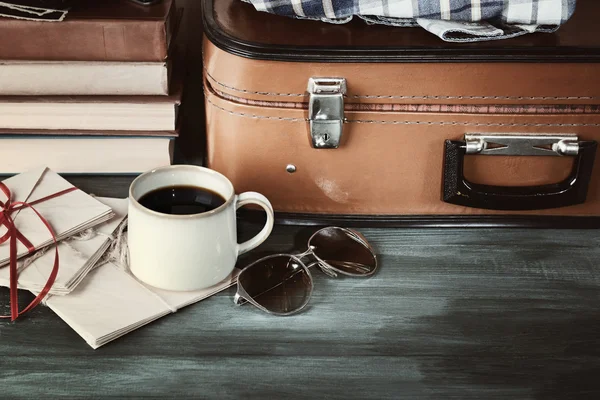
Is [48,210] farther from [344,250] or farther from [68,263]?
[344,250]

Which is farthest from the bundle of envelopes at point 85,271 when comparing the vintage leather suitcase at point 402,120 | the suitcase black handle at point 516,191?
the suitcase black handle at point 516,191

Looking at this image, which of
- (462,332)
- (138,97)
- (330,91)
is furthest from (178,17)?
(462,332)

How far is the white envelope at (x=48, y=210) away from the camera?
0.66 m

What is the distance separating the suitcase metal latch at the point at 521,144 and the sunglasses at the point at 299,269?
0.14 m

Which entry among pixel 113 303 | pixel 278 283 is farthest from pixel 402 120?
pixel 113 303

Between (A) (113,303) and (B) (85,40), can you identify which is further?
(B) (85,40)

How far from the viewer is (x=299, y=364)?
23.0 inches

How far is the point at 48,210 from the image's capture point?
2.29 feet

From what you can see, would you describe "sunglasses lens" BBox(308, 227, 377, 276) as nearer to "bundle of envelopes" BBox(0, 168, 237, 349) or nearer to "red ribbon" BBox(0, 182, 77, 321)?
"bundle of envelopes" BBox(0, 168, 237, 349)

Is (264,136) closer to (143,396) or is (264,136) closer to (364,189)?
(364,189)

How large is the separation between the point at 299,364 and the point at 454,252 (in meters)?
0.22

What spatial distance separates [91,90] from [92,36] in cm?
6

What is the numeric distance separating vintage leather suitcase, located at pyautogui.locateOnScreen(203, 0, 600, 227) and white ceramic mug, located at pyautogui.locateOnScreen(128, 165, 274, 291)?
74mm

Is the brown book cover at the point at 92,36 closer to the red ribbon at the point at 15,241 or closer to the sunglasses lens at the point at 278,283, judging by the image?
the red ribbon at the point at 15,241
